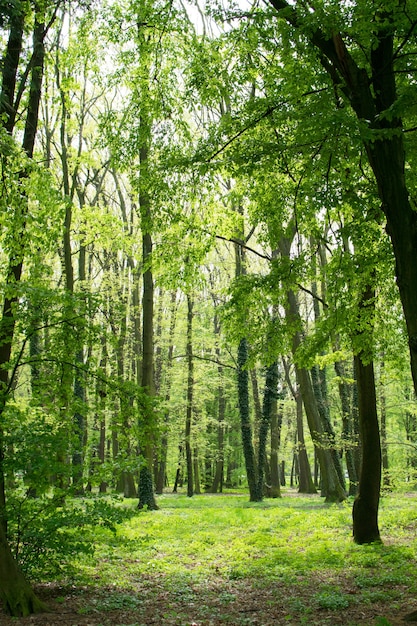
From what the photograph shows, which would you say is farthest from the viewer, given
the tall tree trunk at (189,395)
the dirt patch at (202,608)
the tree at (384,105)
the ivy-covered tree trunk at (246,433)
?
the tall tree trunk at (189,395)

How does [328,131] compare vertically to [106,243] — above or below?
below

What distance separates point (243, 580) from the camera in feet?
24.3

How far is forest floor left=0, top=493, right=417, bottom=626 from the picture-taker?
561 cm

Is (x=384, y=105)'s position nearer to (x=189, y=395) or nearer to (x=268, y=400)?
(x=268, y=400)

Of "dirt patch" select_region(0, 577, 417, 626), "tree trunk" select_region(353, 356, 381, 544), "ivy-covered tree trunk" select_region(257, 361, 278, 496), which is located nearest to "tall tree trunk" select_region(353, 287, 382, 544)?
"tree trunk" select_region(353, 356, 381, 544)

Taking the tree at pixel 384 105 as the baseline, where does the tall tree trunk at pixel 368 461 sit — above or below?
below

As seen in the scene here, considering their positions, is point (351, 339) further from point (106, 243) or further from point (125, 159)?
point (106, 243)

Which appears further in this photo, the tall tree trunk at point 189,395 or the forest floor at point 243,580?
the tall tree trunk at point 189,395

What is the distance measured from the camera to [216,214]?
1043 cm

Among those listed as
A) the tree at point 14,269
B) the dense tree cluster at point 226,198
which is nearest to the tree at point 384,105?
the dense tree cluster at point 226,198

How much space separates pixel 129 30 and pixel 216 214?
3598 mm

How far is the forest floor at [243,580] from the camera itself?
5.61 metres

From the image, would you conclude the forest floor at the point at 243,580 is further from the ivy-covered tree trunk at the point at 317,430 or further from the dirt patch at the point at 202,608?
the ivy-covered tree trunk at the point at 317,430

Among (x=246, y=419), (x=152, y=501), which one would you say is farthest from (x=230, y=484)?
(x=152, y=501)
